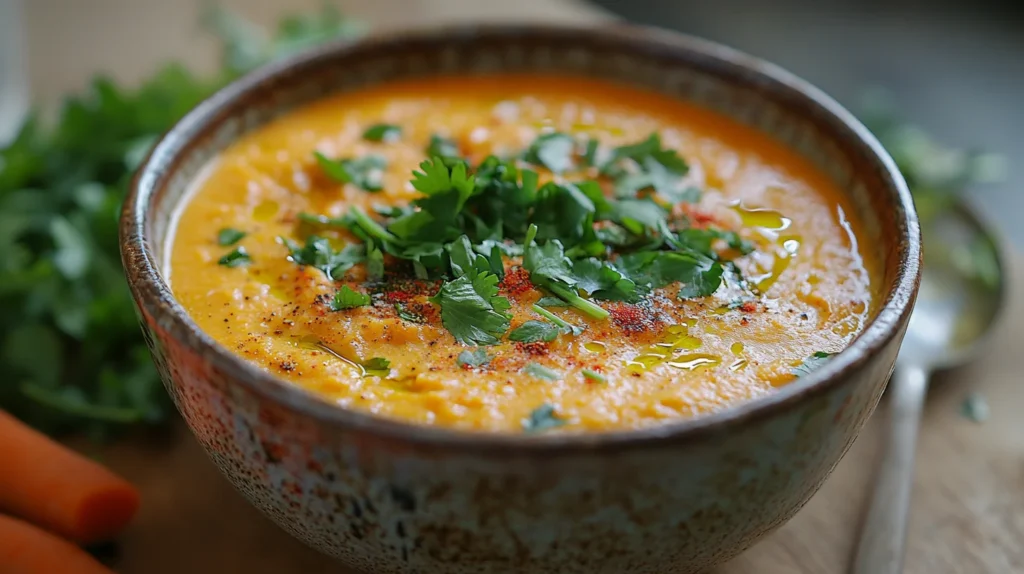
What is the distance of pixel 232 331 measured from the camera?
6.64ft

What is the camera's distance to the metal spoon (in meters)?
2.26

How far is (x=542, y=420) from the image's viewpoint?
177cm

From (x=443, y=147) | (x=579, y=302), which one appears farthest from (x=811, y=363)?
(x=443, y=147)

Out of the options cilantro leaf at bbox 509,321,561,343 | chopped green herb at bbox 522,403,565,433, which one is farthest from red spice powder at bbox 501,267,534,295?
chopped green herb at bbox 522,403,565,433

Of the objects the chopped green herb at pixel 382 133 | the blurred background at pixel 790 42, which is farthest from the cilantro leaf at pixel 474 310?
the blurred background at pixel 790 42

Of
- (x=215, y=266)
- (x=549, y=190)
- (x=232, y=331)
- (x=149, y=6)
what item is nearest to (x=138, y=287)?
(x=232, y=331)

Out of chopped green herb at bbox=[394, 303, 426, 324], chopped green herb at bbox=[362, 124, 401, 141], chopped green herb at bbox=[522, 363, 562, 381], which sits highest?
chopped green herb at bbox=[362, 124, 401, 141]

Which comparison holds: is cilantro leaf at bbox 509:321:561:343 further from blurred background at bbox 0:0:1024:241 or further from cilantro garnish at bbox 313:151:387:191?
blurred background at bbox 0:0:1024:241

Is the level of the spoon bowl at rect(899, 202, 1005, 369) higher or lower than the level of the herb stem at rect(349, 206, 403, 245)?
lower

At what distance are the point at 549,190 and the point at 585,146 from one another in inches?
18.4

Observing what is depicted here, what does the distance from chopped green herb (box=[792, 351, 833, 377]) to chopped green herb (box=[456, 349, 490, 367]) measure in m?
0.58

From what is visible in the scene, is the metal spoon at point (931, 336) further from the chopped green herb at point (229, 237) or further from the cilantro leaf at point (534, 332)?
the chopped green herb at point (229, 237)

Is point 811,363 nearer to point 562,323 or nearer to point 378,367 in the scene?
point 562,323

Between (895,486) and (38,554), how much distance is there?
1.87 m
